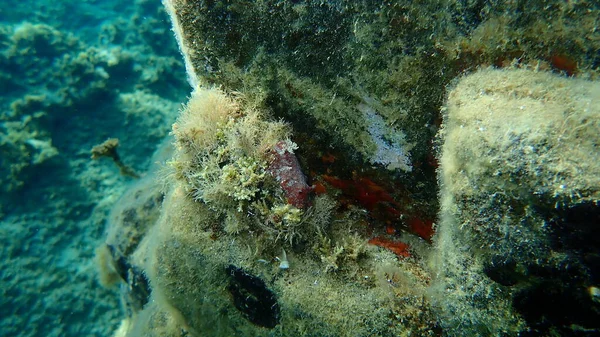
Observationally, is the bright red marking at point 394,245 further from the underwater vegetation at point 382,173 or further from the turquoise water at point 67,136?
the turquoise water at point 67,136

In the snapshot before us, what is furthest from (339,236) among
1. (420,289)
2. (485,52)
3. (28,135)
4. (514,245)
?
(28,135)

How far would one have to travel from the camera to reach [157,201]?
21.7ft

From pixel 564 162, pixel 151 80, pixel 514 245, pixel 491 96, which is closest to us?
pixel 564 162

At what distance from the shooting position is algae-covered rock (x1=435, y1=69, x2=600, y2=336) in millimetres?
1812

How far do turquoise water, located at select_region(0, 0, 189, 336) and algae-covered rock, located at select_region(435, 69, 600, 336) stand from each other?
10.1 meters

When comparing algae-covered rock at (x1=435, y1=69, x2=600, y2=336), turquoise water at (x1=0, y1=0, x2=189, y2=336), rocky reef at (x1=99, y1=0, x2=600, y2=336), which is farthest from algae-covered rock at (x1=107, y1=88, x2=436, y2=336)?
turquoise water at (x1=0, y1=0, x2=189, y2=336)

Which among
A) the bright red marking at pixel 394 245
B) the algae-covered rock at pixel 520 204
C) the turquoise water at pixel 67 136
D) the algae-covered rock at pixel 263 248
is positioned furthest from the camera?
the turquoise water at pixel 67 136

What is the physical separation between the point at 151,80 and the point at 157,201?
24.7 ft

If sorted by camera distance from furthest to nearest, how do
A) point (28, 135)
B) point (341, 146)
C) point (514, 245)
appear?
point (28, 135)
point (341, 146)
point (514, 245)

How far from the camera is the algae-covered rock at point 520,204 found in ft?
5.95

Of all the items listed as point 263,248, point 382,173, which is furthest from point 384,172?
point 263,248

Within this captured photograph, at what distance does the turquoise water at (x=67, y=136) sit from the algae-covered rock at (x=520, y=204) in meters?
10.1

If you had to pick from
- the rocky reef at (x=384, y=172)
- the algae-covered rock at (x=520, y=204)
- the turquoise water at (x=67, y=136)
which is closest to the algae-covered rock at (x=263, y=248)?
the rocky reef at (x=384, y=172)

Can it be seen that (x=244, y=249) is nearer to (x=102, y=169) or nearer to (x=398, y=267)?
(x=398, y=267)
